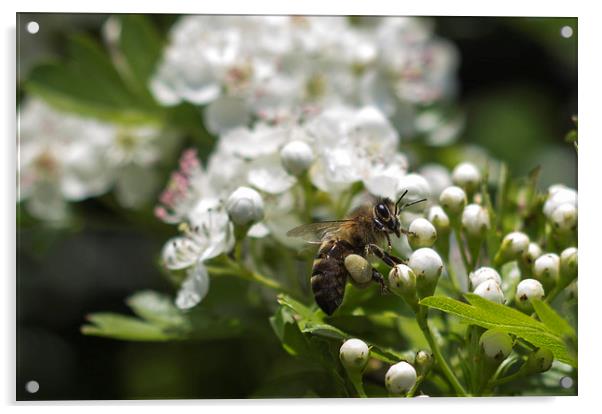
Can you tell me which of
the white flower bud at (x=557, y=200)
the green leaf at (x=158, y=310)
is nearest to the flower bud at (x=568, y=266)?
the white flower bud at (x=557, y=200)

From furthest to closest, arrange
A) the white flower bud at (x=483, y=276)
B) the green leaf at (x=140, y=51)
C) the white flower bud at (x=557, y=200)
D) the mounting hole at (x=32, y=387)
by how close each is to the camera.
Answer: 1. the green leaf at (x=140, y=51)
2. the mounting hole at (x=32, y=387)
3. the white flower bud at (x=557, y=200)
4. the white flower bud at (x=483, y=276)

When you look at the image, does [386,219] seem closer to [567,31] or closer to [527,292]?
[527,292]

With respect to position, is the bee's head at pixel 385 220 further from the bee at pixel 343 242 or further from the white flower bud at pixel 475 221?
the white flower bud at pixel 475 221

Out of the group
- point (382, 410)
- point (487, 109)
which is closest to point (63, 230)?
point (382, 410)

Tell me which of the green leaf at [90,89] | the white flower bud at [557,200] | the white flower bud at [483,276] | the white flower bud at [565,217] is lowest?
the white flower bud at [483,276]

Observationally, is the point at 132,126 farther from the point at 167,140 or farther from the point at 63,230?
the point at 63,230

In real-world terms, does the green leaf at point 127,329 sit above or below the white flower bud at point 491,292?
below
